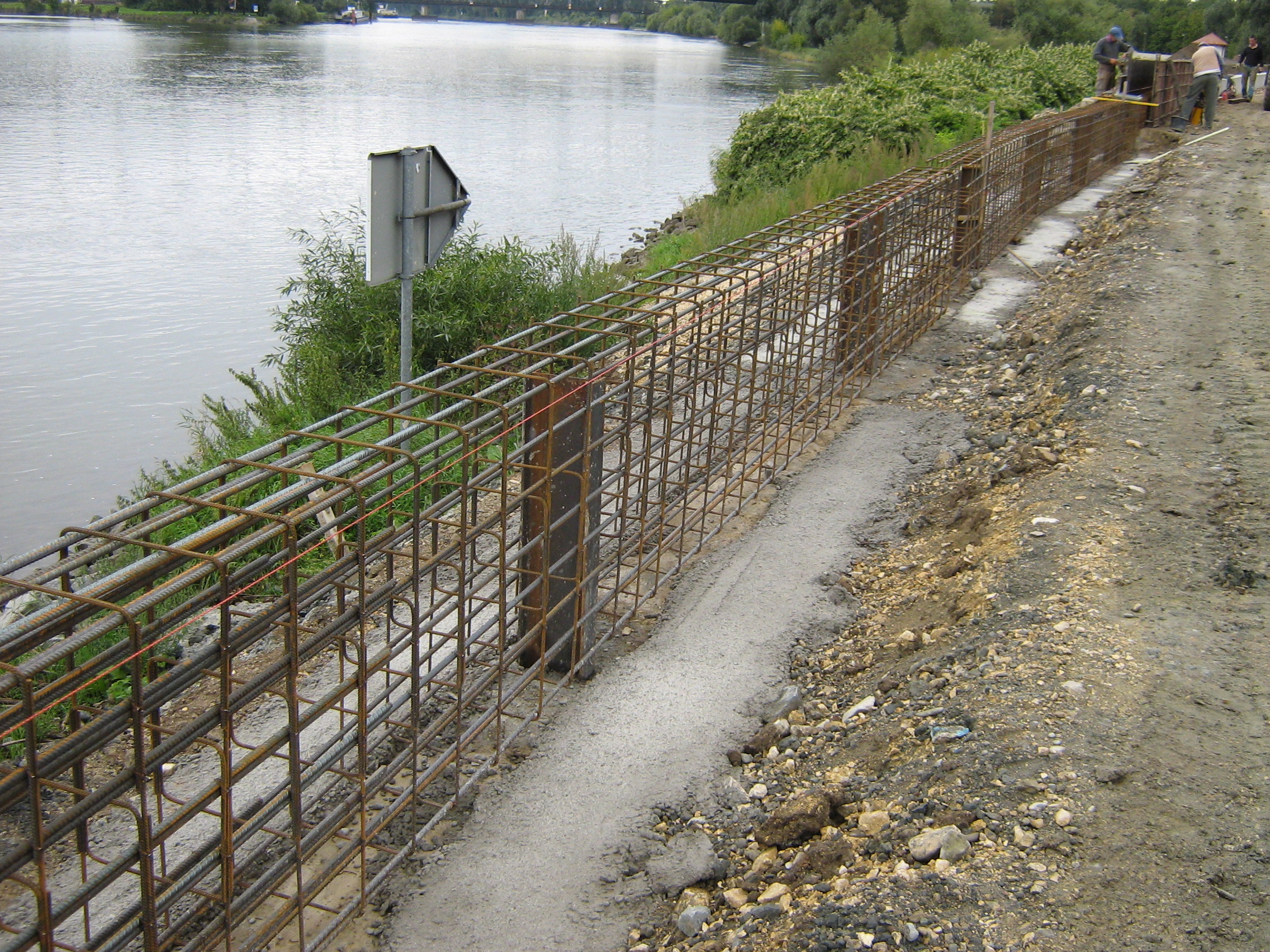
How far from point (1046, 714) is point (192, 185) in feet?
73.9

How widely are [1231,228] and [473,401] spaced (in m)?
12.4

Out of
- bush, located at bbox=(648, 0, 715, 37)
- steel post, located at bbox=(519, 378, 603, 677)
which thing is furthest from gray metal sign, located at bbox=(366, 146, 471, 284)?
bush, located at bbox=(648, 0, 715, 37)

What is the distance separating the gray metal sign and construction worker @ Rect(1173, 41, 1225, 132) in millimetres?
21581

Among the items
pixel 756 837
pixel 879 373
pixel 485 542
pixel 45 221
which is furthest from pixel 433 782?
pixel 45 221

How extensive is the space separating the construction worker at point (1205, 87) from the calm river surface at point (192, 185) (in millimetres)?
10463

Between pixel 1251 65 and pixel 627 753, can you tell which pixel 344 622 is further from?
pixel 1251 65

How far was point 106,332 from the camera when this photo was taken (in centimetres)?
1579

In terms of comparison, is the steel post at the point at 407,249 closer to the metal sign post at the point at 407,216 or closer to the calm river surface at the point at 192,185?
the metal sign post at the point at 407,216

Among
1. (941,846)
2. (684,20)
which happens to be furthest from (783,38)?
(941,846)

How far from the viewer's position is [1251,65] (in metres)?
34.8

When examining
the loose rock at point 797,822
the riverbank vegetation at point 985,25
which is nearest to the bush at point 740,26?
the riverbank vegetation at point 985,25

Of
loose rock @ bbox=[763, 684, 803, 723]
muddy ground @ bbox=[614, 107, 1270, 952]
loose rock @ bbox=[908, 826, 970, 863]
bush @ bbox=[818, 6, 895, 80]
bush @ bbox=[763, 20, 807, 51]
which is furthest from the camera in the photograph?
bush @ bbox=[763, 20, 807, 51]

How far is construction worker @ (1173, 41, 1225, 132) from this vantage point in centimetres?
2327

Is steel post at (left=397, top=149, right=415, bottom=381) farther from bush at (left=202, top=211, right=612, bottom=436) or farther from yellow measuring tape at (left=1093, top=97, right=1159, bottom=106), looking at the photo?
yellow measuring tape at (left=1093, top=97, right=1159, bottom=106)
